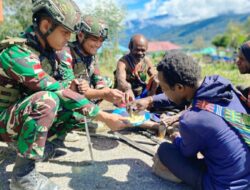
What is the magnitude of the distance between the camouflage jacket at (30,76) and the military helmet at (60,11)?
0.24 meters

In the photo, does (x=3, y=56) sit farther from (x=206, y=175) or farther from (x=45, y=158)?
(x=206, y=175)

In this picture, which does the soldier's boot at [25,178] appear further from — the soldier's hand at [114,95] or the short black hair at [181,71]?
the short black hair at [181,71]

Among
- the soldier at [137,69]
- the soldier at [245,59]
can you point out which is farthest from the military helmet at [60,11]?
the soldier at [137,69]

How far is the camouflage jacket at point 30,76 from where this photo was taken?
241 centimetres

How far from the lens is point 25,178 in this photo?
2.44 m

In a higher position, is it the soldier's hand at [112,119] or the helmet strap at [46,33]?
the helmet strap at [46,33]

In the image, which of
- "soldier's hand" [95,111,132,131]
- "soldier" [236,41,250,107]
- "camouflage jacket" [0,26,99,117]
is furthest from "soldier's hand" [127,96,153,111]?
"soldier" [236,41,250,107]

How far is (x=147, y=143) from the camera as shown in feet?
12.2

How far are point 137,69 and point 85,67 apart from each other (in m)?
1.18

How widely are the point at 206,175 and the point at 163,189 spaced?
1.33 ft

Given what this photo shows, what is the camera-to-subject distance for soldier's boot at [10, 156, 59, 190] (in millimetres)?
2438

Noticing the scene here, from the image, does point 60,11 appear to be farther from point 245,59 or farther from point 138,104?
point 245,59

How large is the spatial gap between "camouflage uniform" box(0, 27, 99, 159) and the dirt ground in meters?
0.47

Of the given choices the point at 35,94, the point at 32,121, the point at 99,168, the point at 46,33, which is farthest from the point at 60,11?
the point at 99,168
